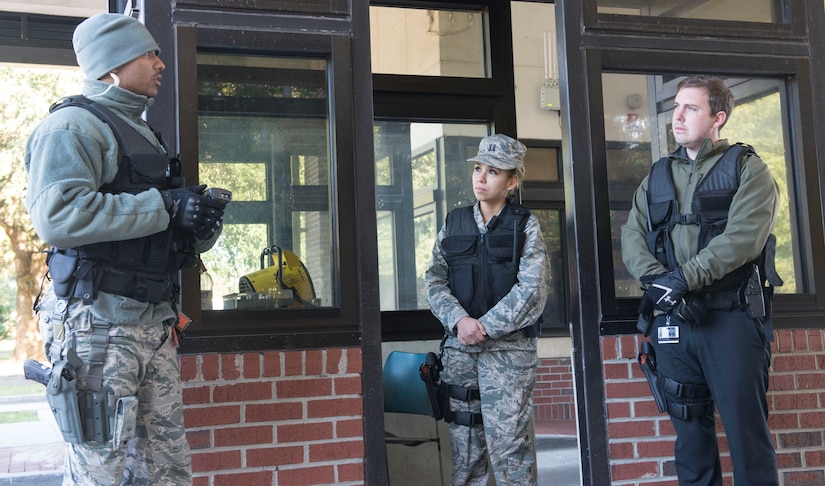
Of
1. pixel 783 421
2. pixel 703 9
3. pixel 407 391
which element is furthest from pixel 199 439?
pixel 703 9

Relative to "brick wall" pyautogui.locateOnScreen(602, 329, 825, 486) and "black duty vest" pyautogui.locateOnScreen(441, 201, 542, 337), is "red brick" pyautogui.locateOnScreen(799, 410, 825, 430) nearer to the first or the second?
"brick wall" pyautogui.locateOnScreen(602, 329, 825, 486)

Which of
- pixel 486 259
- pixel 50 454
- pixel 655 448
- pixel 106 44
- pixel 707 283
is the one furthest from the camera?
pixel 50 454

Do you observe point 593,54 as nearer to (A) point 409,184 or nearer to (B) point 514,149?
(B) point 514,149

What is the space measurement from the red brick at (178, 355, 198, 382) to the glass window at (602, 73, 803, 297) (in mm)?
1945

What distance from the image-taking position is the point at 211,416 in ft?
10.8

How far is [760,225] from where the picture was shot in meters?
3.23

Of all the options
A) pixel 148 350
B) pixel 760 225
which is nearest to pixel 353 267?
pixel 148 350

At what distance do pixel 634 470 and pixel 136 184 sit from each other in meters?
2.58

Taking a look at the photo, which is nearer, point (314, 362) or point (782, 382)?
point (314, 362)

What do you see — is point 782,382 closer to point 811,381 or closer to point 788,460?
point 811,381

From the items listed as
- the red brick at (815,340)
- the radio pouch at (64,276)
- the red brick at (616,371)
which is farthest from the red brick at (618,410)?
the radio pouch at (64,276)

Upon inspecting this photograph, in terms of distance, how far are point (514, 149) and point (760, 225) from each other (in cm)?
115

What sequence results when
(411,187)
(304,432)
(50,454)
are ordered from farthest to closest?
(50,454), (411,187), (304,432)

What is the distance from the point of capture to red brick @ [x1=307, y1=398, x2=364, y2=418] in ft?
11.3
